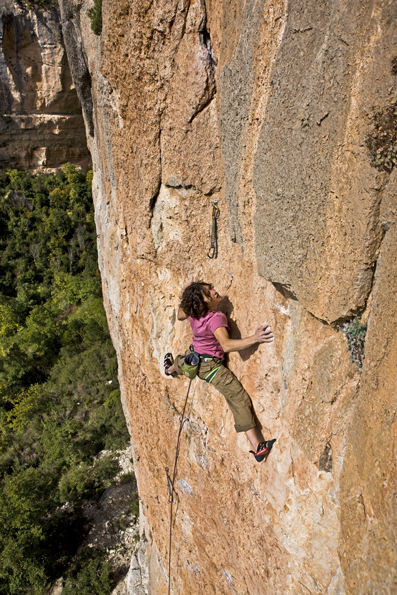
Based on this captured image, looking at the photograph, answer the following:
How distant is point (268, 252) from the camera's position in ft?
9.00

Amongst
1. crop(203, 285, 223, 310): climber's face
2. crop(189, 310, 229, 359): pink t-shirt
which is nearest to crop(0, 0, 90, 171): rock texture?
crop(203, 285, 223, 310): climber's face

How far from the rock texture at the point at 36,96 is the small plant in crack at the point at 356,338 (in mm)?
21726

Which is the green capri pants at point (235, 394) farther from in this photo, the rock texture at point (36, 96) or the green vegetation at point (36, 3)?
the green vegetation at point (36, 3)

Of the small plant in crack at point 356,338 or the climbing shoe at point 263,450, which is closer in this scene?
the small plant in crack at point 356,338

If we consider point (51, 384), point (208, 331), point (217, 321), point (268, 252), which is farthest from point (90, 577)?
point (268, 252)

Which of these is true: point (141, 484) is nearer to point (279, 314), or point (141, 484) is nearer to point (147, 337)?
point (147, 337)

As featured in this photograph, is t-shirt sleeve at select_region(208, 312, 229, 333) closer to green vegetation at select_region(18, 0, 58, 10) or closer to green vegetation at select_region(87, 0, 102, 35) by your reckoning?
green vegetation at select_region(87, 0, 102, 35)

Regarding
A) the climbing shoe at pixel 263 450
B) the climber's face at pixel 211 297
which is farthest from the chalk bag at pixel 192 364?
the climbing shoe at pixel 263 450

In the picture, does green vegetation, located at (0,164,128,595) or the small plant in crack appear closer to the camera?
the small plant in crack

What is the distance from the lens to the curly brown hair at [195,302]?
3354mm

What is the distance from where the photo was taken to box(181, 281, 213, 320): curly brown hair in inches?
132

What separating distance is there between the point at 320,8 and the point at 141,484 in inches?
267

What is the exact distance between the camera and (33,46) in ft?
59.1

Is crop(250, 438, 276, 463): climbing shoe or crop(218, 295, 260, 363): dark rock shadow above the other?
crop(218, 295, 260, 363): dark rock shadow
